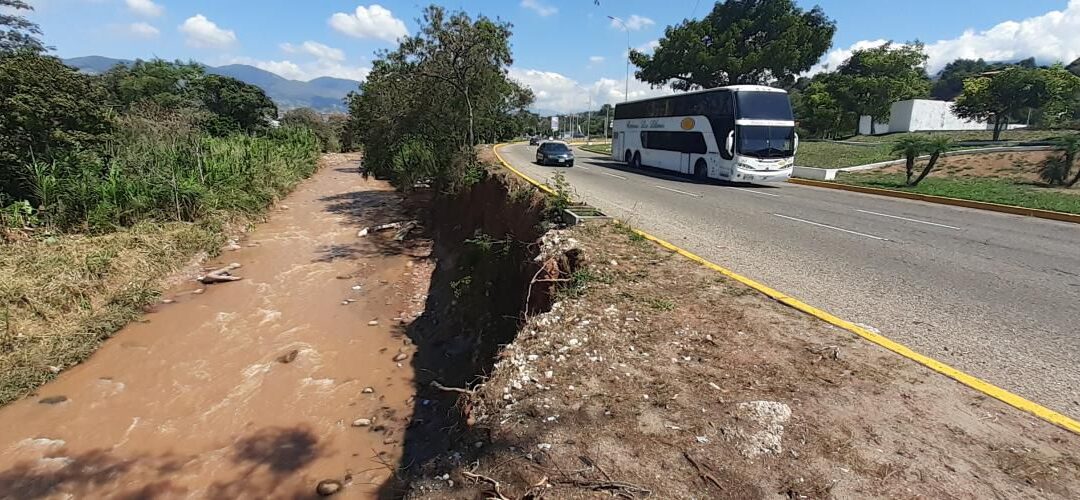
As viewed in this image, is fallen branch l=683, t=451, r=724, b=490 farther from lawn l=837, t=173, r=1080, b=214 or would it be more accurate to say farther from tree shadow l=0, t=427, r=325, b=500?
lawn l=837, t=173, r=1080, b=214

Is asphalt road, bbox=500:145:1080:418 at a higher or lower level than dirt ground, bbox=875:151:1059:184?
lower

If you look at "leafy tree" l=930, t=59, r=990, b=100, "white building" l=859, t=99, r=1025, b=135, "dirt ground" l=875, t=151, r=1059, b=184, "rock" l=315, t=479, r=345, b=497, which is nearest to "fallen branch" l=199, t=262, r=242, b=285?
"rock" l=315, t=479, r=345, b=497

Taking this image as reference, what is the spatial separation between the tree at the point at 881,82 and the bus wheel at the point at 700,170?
3356 cm

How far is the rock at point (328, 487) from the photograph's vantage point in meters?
5.08

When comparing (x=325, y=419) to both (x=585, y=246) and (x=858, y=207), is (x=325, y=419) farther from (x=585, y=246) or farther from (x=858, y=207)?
(x=858, y=207)

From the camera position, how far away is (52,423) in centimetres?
625

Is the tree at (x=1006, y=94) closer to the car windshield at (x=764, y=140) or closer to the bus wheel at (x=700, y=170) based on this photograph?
the car windshield at (x=764, y=140)

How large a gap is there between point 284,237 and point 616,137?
1857cm

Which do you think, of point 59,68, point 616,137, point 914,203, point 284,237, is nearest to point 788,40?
point 616,137

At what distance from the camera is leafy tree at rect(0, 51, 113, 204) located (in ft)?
37.3

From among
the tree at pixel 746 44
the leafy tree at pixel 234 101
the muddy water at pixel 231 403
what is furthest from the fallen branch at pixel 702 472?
the leafy tree at pixel 234 101

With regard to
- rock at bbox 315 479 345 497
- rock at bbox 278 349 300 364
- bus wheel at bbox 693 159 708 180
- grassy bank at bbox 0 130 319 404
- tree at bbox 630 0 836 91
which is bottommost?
rock at bbox 315 479 345 497

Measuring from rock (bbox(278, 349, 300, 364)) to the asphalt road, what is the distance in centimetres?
637

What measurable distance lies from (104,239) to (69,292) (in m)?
3.10
